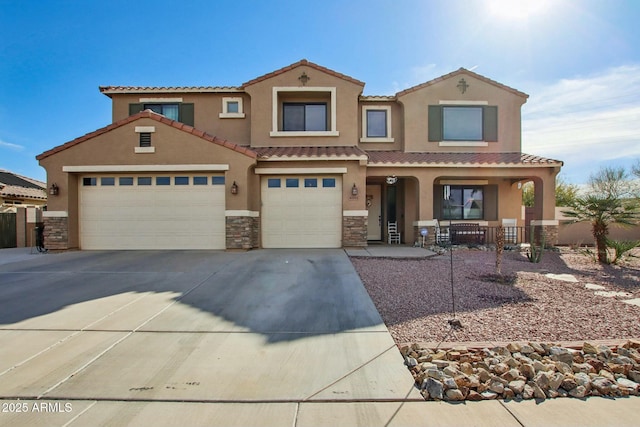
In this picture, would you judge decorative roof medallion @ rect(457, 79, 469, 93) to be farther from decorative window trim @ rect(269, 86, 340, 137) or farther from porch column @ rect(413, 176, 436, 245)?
decorative window trim @ rect(269, 86, 340, 137)

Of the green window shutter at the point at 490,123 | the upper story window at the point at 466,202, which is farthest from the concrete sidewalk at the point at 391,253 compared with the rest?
the green window shutter at the point at 490,123

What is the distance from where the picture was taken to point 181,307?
5.71 metres

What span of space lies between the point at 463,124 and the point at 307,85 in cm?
698

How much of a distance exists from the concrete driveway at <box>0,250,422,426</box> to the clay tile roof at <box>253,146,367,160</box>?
5824 millimetres

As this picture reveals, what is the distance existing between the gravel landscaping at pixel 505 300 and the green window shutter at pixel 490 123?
6.73 metres

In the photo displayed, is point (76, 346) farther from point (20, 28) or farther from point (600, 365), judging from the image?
point (20, 28)

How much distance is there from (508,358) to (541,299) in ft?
10.3

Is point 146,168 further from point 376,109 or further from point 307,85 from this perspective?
point 376,109

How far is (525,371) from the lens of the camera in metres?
3.49

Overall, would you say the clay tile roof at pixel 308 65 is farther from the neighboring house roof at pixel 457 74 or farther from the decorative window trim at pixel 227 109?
the neighboring house roof at pixel 457 74

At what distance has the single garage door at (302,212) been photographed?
12742 mm

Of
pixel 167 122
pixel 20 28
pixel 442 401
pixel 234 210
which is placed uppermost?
pixel 20 28

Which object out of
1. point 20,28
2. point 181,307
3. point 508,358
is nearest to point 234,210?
point 181,307

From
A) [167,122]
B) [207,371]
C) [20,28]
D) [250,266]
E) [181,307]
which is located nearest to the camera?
[207,371]
